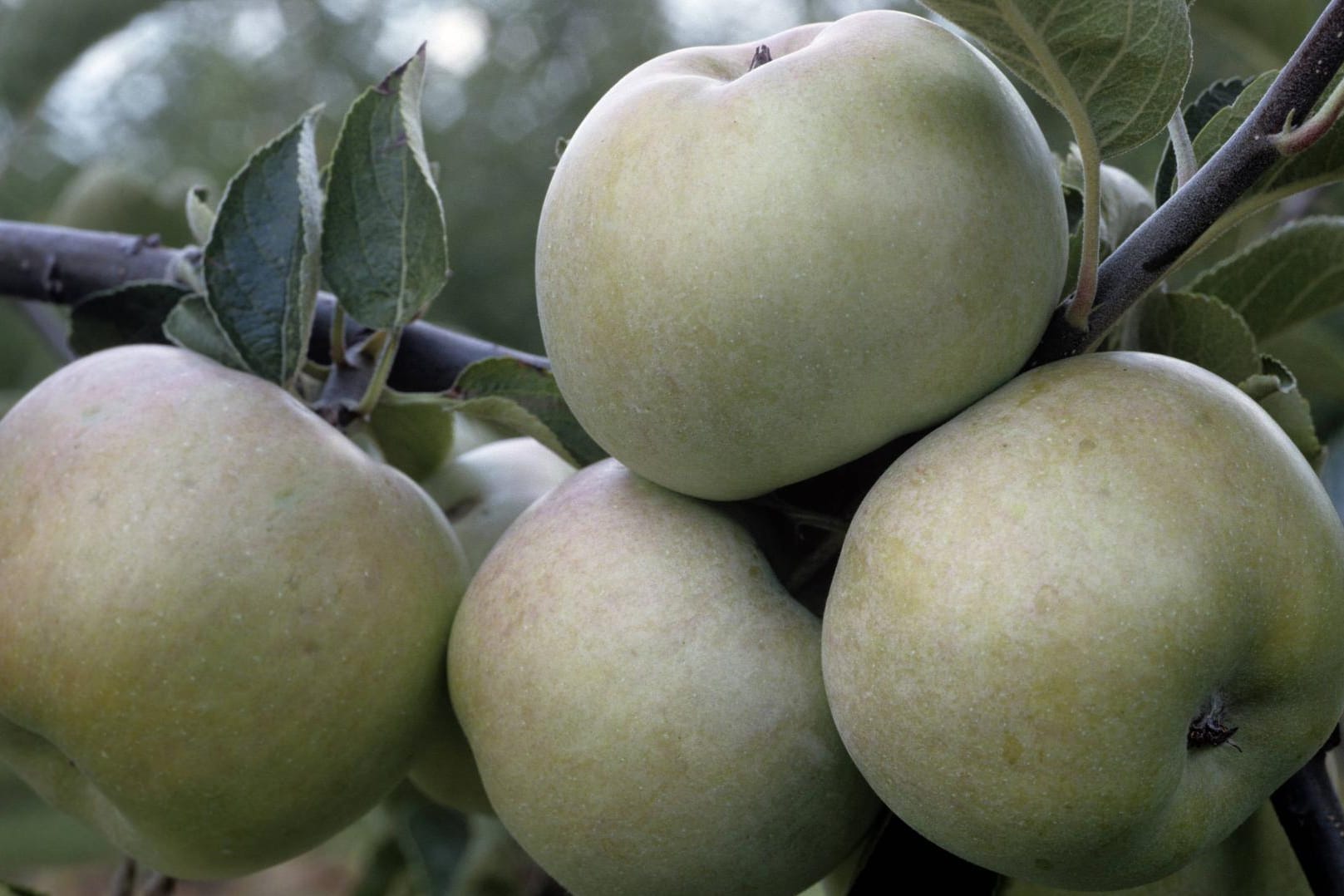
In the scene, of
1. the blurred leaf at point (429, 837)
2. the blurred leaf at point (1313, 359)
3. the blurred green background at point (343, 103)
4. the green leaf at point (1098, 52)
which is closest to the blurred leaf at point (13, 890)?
the blurred leaf at point (429, 837)

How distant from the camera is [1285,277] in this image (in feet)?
2.17

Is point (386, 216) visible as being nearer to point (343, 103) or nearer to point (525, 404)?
point (525, 404)

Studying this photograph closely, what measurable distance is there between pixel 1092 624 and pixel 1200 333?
0.24 metres

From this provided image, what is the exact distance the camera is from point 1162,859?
1.56 ft

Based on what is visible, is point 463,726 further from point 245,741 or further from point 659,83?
point 659,83

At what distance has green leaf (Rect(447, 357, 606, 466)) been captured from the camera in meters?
0.67

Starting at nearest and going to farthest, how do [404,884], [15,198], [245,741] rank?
[245,741]
[404,884]
[15,198]

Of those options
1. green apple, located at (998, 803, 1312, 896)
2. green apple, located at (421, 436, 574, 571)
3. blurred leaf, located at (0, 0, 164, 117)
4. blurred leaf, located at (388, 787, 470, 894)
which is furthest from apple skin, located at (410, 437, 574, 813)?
blurred leaf, located at (0, 0, 164, 117)

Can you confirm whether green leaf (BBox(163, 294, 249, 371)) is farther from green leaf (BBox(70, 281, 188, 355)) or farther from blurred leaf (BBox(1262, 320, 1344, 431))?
blurred leaf (BBox(1262, 320, 1344, 431))

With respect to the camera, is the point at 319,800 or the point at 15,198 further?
the point at 15,198

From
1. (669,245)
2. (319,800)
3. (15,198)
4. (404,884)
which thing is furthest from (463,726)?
(15,198)

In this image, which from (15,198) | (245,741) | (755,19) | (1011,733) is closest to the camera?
(1011,733)

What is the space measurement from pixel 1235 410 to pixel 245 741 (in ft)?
1.50

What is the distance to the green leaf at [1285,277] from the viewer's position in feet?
2.10
